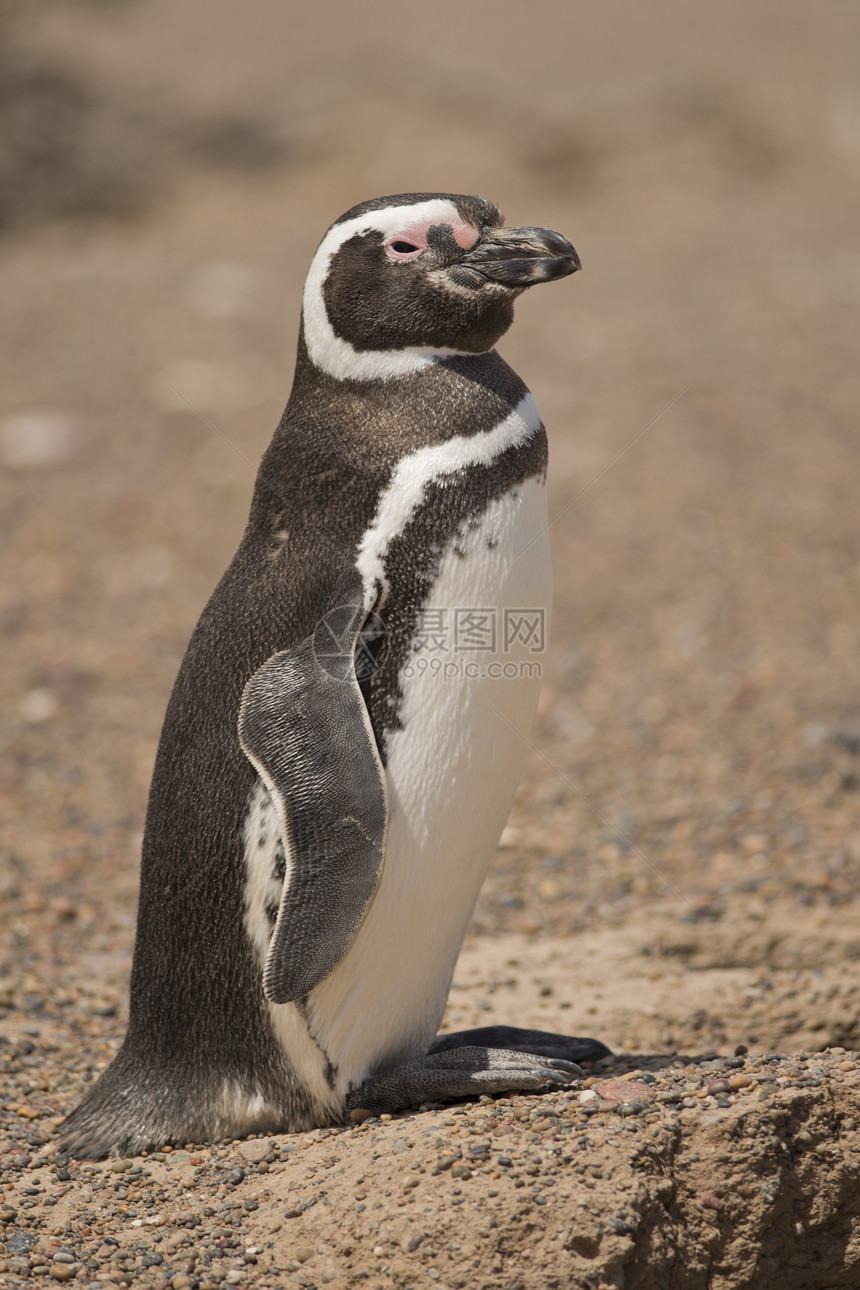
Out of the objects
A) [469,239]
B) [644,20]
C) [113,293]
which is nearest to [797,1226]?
[469,239]

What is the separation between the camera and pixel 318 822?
2484 millimetres

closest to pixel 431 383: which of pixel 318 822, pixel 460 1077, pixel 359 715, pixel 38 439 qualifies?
pixel 359 715

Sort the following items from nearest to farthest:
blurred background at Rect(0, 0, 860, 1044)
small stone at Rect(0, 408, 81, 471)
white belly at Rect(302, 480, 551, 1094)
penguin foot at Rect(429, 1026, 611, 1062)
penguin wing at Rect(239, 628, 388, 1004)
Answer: penguin wing at Rect(239, 628, 388, 1004)
white belly at Rect(302, 480, 551, 1094)
penguin foot at Rect(429, 1026, 611, 1062)
blurred background at Rect(0, 0, 860, 1044)
small stone at Rect(0, 408, 81, 471)

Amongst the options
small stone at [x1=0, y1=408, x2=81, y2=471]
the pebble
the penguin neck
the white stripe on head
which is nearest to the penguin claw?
the pebble

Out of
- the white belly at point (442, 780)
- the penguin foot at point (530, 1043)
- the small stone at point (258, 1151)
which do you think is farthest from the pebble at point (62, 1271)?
the penguin foot at point (530, 1043)

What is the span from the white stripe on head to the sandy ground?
1565 millimetres

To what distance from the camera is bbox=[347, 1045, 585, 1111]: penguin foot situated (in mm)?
2648

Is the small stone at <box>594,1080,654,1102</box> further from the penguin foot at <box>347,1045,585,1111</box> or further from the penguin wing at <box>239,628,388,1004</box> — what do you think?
the penguin wing at <box>239,628,388,1004</box>

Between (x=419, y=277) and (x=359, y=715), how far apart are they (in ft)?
3.04

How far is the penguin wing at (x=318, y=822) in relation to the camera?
8.16ft

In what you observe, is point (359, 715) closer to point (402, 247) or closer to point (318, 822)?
point (318, 822)

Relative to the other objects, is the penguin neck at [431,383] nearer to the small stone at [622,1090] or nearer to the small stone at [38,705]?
the small stone at [622,1090]

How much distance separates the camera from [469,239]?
8.73 ft

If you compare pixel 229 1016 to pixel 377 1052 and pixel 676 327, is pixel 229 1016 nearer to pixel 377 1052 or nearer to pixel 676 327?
pixel 377 1052
